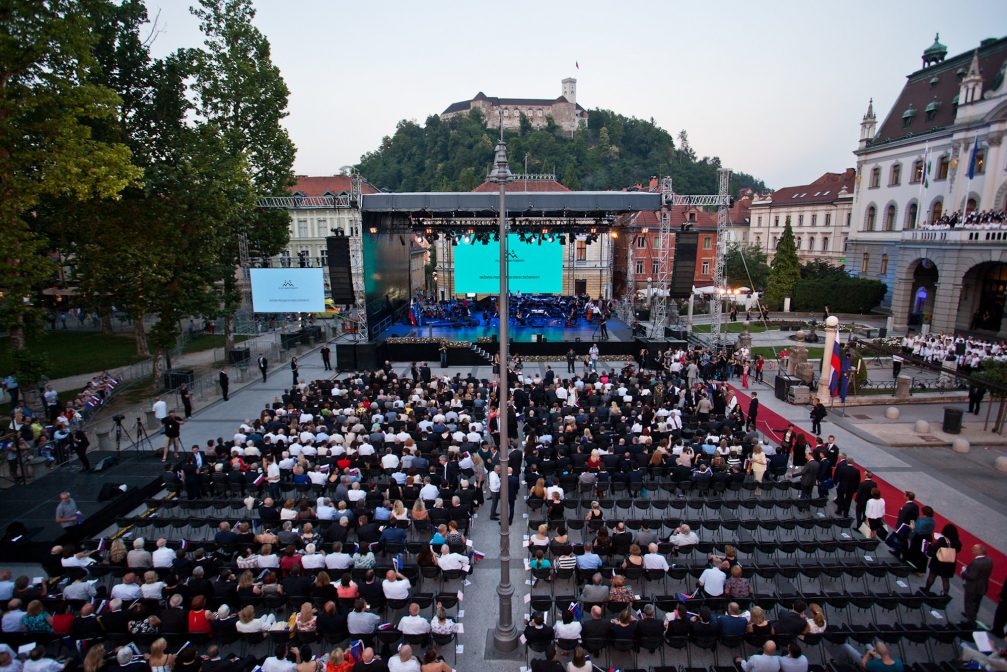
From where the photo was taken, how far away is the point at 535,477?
36.9 feet

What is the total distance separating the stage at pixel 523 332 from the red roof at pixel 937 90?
27.8m

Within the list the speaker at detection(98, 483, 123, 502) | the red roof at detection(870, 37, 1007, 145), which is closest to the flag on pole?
the red roof at detection(870, 37, 1007, 145)

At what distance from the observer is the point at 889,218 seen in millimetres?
40781

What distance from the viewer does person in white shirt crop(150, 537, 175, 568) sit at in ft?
27.2

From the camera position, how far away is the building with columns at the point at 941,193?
30188mm

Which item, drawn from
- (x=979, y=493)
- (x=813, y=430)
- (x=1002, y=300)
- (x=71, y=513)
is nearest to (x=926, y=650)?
(x=979, y=493)

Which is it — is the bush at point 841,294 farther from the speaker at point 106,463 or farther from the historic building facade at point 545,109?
the historic building facade at point 545,109

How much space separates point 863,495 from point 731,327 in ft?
93.7

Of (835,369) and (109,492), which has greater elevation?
(835,369)

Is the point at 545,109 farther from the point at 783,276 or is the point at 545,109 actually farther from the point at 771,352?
the point at 771,352

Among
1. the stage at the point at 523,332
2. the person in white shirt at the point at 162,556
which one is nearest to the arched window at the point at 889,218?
the stage at the point at 523,332

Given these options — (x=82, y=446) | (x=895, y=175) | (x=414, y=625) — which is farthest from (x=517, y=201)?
(x=895, y=175)

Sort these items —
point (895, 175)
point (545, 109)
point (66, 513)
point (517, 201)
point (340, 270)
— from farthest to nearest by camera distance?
point (545, 109), point (895, 175), point (517, 201), point (340, 270), point (66, 513)

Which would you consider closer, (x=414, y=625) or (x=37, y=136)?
(x=414, y=625)
